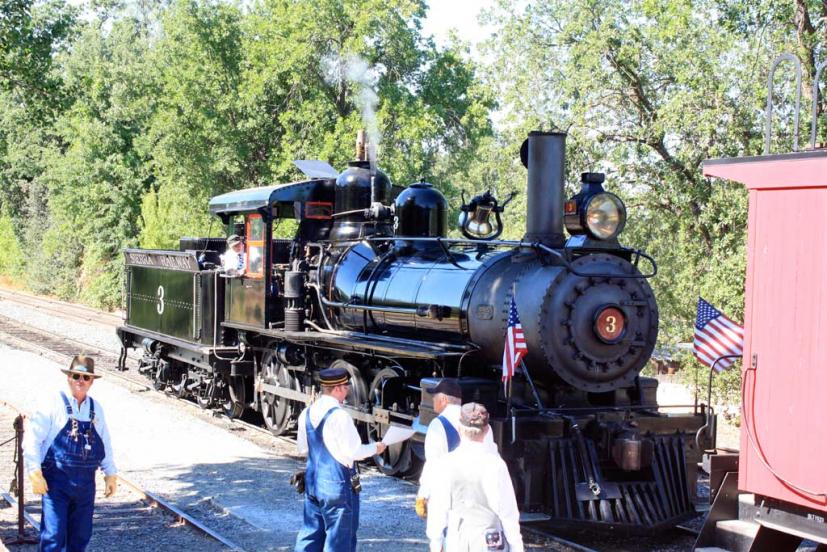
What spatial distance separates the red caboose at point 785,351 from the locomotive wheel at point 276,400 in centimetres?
705

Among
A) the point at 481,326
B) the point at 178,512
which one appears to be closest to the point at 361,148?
the point at 481,326

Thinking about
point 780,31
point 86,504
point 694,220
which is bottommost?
point 86,504

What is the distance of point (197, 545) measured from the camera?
7.26 m

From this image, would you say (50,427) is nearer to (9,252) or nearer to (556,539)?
(556,539)

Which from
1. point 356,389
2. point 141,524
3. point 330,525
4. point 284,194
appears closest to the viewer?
point 330,525

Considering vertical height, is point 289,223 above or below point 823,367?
above

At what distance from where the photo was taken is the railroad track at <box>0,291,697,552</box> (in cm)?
762

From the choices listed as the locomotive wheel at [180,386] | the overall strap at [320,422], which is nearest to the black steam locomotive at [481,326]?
the locomotive wheel at [180,386]

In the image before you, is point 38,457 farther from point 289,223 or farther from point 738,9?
point 289,223

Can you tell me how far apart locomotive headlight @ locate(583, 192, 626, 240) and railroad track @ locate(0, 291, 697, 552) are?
8.48ft

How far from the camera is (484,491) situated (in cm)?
443

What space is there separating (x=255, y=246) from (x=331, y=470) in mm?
7063

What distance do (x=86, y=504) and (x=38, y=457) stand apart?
46 cm

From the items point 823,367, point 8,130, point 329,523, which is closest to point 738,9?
point 823,367
